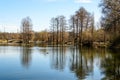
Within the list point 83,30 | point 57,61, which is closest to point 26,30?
point 83,30

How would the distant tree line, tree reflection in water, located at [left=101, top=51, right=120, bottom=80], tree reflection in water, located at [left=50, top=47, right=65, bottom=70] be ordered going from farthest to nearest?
the distant tree line → tree reflection in water, located at [left=50, top=47, right=65, bottom=70] → tree reflection in water, located at [left=101, top=51, right=120, bottom=80]

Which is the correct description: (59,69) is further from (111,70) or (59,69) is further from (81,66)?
(111,70)

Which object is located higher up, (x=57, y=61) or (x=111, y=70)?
(x=57, y=61)

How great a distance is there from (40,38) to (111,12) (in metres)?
73.4

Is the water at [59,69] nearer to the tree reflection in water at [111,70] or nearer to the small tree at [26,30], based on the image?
the tree reflection in water at [111,70]

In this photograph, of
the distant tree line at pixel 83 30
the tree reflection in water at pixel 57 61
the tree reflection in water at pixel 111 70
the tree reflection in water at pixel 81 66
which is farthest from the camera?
the distant tree line at pixel 83 30

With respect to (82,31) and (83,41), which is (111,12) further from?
(82,31)

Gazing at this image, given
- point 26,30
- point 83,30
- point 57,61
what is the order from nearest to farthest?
point 57,61 < point 83,30 < point 26,30


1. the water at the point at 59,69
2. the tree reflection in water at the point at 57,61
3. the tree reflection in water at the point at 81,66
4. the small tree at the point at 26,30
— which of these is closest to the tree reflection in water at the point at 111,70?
the water at the point at 59,69

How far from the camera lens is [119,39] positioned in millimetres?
43719

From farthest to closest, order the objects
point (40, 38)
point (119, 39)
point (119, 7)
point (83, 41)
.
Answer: point (40, 38)
point (83, 41)
point (119, 39)
point (119, 7)

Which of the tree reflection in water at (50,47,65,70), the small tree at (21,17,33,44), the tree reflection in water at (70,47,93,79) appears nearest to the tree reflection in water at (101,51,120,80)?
the tree reflection in water at (70,47,93,79)

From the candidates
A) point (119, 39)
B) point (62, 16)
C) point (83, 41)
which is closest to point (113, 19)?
point (119, 39)

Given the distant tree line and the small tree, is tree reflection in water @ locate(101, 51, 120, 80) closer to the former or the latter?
the distant tree line
